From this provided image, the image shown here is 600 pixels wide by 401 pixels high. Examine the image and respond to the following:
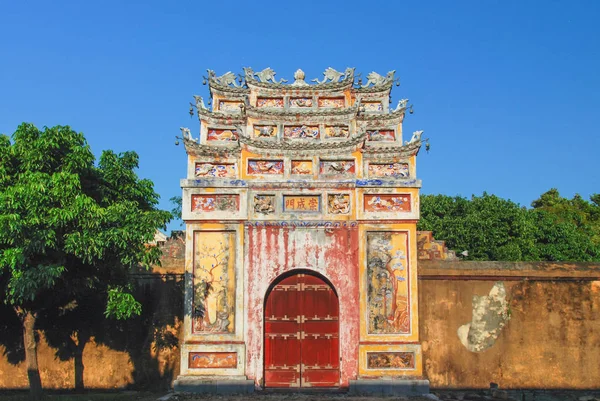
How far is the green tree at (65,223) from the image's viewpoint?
39.1ft

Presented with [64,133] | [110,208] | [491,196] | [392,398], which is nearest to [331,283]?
[392,398]

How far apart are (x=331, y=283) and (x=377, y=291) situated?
1.08 meters

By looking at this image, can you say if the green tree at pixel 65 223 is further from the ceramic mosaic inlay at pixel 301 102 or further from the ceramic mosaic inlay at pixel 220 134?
the ceramic mosaic inlay at pixel 301 102

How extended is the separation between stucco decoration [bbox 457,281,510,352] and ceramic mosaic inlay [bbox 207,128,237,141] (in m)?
7.34

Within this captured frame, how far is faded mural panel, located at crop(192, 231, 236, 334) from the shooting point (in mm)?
14773

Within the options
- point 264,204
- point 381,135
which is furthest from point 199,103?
point 381,135

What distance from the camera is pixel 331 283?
15.0m

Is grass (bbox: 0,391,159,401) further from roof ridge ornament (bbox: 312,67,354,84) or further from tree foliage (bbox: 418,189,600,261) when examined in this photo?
tree foliage (bbox: 418,189,600,261)

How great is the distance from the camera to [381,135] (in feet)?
54.6

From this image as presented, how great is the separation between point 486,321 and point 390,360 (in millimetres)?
2777

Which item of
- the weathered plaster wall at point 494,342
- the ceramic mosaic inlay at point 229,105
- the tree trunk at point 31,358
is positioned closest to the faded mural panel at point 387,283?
the weathered plaster wall at point 494,342

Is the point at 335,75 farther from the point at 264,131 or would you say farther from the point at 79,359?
the point at 79,359

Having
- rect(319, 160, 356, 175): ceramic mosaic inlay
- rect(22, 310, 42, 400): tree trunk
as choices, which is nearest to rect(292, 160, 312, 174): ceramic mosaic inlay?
rect(319, 160, 356, 175): ceramic mosaic inlay

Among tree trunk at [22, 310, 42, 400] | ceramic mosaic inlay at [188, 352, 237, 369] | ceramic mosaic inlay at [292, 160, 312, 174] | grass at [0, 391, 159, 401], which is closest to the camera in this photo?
tree trunk at [22, 310, 42, 400]
